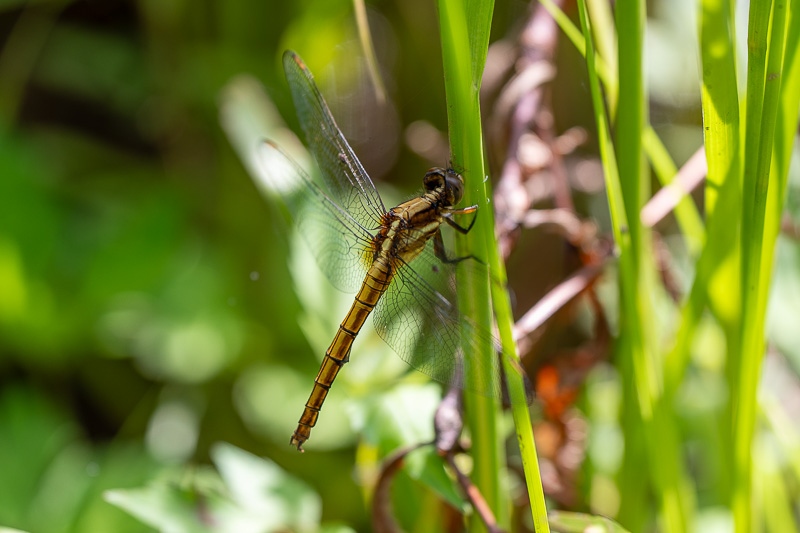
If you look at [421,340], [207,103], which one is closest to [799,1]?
[421,340]

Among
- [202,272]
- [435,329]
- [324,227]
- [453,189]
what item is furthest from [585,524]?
[202,272]

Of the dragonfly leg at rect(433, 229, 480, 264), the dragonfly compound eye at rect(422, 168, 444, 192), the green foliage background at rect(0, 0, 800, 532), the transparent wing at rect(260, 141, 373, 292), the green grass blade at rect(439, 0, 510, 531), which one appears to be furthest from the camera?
the green foliage background at rect(0, 0, 800, 532)

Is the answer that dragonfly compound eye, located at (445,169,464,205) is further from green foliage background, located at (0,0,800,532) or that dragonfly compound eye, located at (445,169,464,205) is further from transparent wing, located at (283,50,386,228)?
green foliage background, located at (0,0,800,532)

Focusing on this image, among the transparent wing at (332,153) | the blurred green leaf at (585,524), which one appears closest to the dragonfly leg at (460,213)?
the transparent wing at (332,153)

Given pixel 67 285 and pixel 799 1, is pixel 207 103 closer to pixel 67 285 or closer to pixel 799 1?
pixel 67 285

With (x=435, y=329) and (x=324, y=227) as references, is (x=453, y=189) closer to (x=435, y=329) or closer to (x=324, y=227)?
(x=435, y=329)

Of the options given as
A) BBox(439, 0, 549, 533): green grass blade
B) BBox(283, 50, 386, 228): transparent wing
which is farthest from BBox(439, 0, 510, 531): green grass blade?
BBox(283, 50, 386, 228): transparent wing

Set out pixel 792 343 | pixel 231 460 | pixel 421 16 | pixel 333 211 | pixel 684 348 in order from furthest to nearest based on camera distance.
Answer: pixel 421 16 < pixel 792 343 < pixel 333 211 < pixel 231 460 < pixel 684 348
